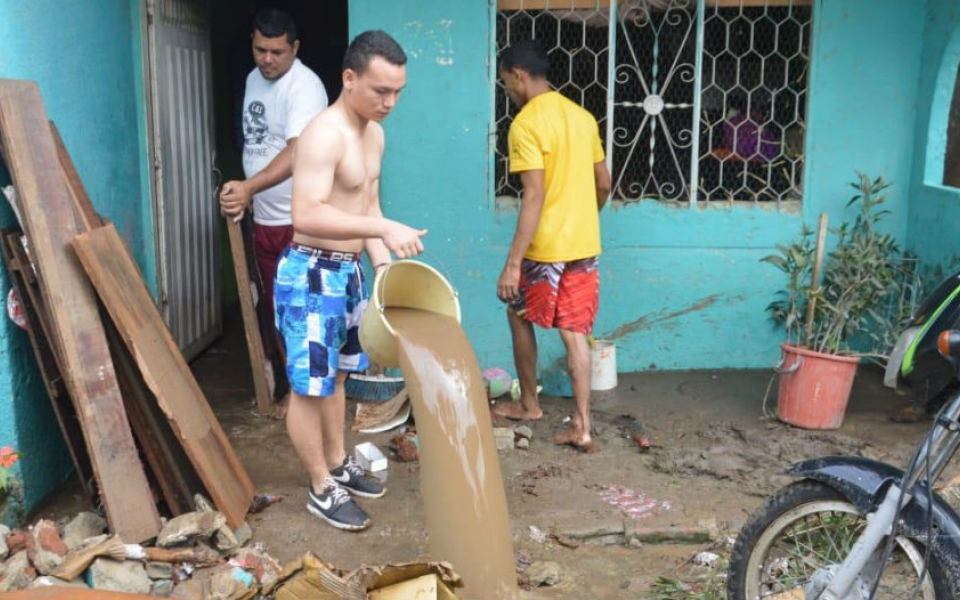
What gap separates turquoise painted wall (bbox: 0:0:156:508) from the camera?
4.13 metres

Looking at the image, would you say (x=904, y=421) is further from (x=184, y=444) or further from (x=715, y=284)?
(x=184, y=444)

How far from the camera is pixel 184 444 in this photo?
402 centimetres

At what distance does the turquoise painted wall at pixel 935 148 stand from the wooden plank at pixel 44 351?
4.33 m

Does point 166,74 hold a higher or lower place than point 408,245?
higher

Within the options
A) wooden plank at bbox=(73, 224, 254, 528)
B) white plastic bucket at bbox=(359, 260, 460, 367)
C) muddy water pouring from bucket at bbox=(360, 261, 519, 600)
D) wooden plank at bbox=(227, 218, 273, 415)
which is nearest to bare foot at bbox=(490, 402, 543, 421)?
wooden plank at bbox=(227, 218, 273, 415)

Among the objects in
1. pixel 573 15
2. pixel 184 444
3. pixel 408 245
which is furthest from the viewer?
pixel 573 15

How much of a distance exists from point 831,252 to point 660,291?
3.12 feet

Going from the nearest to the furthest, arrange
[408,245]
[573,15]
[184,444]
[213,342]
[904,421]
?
1. [408,245]
2. [184,444]
3. [904,421]
4. [573,15]
5. [213,342]

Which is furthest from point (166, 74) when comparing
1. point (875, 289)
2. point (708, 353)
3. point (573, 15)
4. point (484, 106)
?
point (875, 289)

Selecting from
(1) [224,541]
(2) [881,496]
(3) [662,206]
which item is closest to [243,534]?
(1) [224,541]

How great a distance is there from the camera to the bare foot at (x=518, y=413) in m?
5.57

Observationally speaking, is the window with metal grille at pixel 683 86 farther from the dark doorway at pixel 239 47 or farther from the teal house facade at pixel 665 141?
the dark doorway at pixel 239 47

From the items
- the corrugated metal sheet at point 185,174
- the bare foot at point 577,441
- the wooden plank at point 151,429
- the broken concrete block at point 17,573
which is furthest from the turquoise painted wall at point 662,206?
the broken concrete block at point 17,573

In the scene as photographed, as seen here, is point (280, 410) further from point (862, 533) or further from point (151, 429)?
point (862, 533)
